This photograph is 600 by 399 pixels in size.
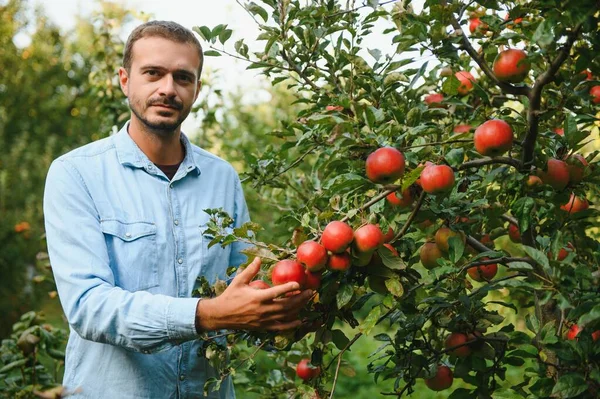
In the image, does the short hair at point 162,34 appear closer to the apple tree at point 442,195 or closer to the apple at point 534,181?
the apple tree at point 442,195

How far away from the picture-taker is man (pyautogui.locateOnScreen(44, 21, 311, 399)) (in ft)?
5.41

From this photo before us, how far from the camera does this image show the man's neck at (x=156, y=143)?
2115 mm

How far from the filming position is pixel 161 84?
2025 mm

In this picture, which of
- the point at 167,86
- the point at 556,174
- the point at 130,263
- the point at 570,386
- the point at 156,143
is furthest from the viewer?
the point at 156,143

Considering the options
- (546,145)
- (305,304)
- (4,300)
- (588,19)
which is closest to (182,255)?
(305,304)

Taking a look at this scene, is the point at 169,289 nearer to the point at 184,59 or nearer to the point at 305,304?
the point at 305,304

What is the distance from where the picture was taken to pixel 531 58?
1475 mm

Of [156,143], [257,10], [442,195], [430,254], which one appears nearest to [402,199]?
[442,195]

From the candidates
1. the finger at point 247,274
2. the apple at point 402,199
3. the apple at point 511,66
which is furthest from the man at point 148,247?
the apple at point 511,66

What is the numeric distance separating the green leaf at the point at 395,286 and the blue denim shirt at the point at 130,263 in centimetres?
46

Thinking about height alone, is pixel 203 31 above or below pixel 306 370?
above

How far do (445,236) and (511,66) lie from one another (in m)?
0.44

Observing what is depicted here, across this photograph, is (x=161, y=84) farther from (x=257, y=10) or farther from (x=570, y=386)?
(x=570, y=386)

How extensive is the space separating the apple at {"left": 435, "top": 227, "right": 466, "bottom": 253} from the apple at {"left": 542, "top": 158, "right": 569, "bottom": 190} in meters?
0.24
